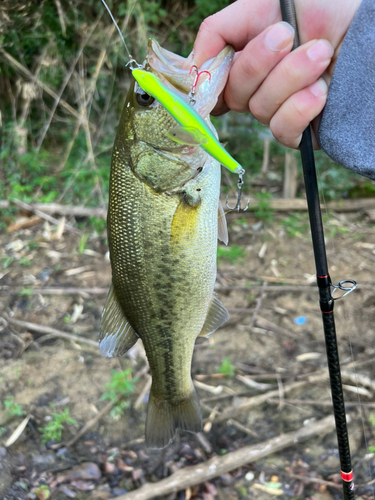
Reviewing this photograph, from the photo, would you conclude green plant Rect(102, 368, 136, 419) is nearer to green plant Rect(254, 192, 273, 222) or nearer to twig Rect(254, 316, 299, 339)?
twig Rect(254, 316, 299, 339)

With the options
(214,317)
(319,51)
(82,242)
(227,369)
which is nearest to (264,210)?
(82,242)

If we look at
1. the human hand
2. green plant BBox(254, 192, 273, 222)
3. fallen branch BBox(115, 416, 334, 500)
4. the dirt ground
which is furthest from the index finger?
green plant BBox(254, 192, 273, 222)

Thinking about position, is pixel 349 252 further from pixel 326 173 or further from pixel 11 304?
pixel 11 304

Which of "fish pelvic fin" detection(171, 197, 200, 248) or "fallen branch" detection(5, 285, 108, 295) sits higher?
"fish pelvic fin" detection(171, 197, 200, 248)

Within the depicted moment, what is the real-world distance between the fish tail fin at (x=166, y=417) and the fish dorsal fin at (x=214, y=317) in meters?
0.34

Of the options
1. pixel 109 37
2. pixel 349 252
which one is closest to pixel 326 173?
pixel 349 252

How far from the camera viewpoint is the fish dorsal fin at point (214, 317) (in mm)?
1687

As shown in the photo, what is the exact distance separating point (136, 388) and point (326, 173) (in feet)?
13.5

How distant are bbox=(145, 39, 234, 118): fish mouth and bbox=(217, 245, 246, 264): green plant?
295cm

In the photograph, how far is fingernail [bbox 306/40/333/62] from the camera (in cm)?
120

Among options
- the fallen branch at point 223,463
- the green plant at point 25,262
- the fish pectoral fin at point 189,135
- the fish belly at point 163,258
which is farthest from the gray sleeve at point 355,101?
the green plant at point 25,262

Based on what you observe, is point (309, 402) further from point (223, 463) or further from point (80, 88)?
point (80, 88)

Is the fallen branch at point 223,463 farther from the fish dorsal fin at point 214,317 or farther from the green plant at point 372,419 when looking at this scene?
the fish dorsal fin at point 214,317

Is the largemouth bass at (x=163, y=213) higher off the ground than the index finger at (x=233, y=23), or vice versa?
the index finger at (x=233, y=23)
